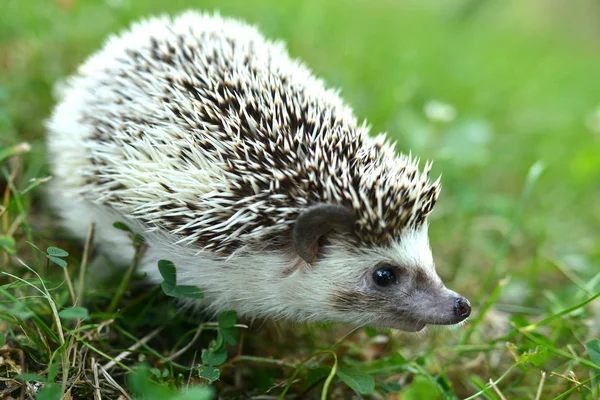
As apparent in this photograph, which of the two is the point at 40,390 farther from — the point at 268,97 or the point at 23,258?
the point at 268,97

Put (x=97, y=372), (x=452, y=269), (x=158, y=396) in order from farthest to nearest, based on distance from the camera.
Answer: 1. (x=452, y=269)
2. (x=97, y=372)
3. (x=158, y=396)

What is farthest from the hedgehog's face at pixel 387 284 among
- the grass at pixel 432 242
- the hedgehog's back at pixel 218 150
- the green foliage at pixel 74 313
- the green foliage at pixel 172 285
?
the green foliage at pixel 74 313

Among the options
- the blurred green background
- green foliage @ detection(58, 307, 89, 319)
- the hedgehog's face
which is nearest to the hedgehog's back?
the hedgehog's face

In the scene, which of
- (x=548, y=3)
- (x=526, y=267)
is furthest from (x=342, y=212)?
(x=548, y=3)

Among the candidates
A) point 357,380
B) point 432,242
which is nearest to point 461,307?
point 357,380

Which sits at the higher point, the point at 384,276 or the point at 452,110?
the point at 452,110

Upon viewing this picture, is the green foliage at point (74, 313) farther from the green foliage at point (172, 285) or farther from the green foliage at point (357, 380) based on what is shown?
the green foliage at point (357, 380)

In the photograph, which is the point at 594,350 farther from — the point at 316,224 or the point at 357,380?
the point at 316,224
